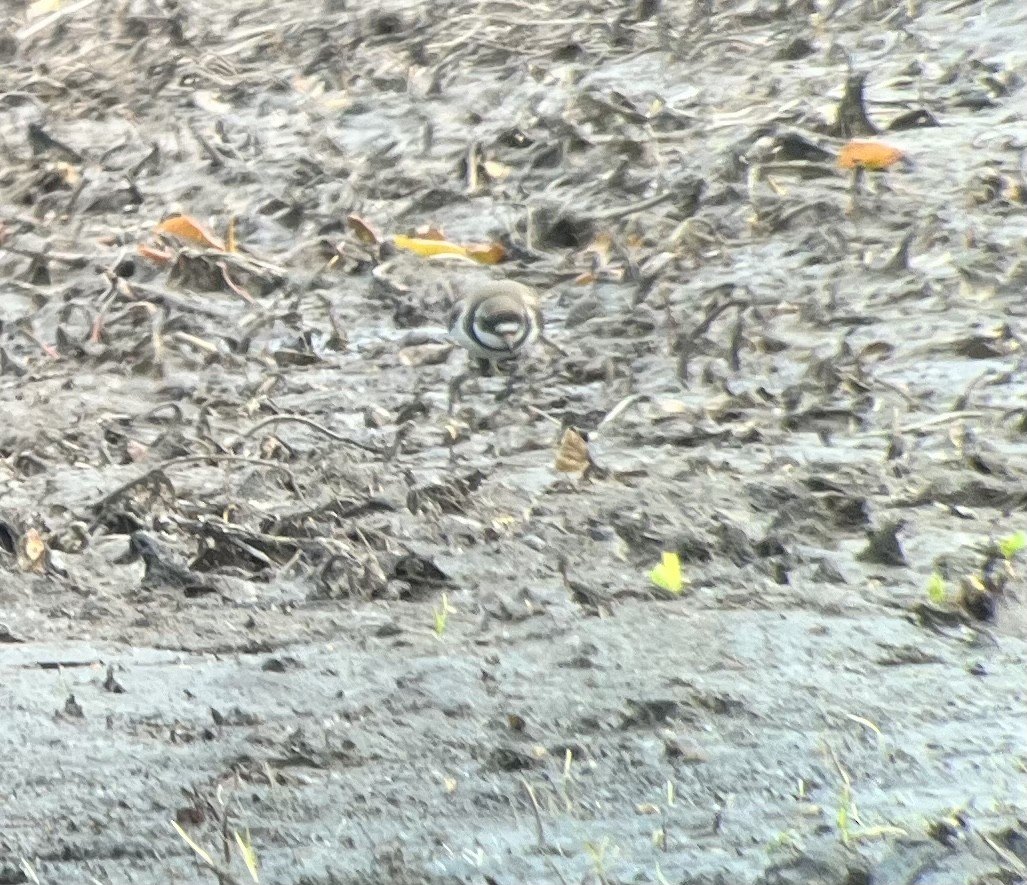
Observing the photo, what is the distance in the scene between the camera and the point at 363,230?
6.56 m

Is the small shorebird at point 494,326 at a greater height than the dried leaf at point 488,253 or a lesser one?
greater

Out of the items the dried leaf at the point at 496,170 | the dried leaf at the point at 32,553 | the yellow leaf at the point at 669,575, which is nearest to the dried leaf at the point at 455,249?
the dried leaf at the point at 496,170

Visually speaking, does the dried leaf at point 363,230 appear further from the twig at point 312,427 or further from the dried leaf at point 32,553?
the dried leaf at point 32,553

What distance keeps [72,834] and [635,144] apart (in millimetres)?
4332

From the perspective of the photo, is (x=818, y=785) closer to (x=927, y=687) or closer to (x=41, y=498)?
(x=927, y=687)

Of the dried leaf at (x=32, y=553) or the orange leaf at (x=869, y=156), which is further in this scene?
the orange leaf at (x=869, y=156)

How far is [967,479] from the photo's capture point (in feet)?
Answer: 15.1

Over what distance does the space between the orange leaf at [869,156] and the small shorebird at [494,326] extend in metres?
1.63

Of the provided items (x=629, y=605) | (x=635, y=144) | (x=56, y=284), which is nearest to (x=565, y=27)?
(x=635, y=144)

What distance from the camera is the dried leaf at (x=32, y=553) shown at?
4.38 meters

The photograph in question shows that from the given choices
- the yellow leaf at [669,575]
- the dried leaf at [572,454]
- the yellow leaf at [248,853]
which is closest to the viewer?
the yellow leaf at [248,853]

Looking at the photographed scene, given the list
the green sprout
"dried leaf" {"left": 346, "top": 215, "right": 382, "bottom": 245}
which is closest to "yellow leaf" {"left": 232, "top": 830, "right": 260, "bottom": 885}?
the green sprout

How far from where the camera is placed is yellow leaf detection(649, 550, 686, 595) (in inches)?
160

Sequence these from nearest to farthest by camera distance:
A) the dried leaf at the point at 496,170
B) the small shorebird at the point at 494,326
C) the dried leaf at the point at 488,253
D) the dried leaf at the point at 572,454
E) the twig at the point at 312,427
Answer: the dried leaf at the point at 572,454 → the twig at the point at 312,427 → the small shorebird at the point at 494,326 → the dried leaf at the point at 488,253 → the dried leaf at the point at 496,170
